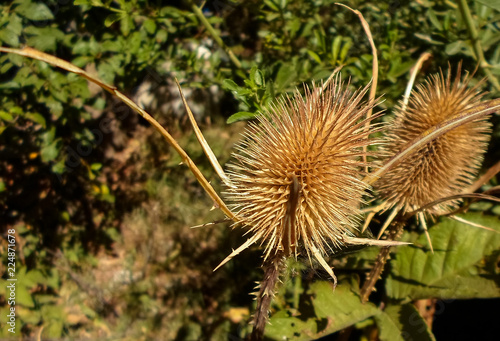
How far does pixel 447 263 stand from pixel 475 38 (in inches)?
39.9

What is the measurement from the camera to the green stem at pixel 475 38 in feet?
5.29

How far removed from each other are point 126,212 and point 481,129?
7.93 ft

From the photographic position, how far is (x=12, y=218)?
3.08 m

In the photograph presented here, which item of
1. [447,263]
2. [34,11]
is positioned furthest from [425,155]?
[34,11]

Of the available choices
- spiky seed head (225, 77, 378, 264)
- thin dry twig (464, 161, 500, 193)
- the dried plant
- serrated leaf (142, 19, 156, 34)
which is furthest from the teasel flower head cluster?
serrated leaf (142, 19, 156, 34)

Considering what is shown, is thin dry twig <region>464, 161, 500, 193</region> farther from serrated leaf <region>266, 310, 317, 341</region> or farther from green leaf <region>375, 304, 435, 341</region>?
serrated leaf <region>266, 310, 317, 341</region>

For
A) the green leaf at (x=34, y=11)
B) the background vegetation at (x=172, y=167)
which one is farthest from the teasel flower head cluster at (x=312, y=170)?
the green leaf at (x=34, y=11)

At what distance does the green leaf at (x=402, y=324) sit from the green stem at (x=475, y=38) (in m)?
1.06

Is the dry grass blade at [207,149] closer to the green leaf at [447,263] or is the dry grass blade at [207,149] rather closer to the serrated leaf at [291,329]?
the serrated leaf at [291,329]

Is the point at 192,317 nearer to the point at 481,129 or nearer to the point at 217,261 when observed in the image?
the point at 217,261

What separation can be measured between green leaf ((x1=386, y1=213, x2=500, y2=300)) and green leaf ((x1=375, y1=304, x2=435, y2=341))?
96 millimetres

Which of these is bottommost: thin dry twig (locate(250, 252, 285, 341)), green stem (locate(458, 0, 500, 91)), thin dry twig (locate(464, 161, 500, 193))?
thin dry twig (locate(250, 252, 285, 341))

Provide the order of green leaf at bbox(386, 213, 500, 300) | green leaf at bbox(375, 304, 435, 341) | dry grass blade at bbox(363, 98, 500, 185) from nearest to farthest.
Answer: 1. dry grass blade at bbox(363, 98, 500, 185)
2. green leaf at bbox(375, 304, 435, 341)
3. green leaf at bbox(386, 213, 500, 300)

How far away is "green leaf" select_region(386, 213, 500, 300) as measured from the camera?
185cm
